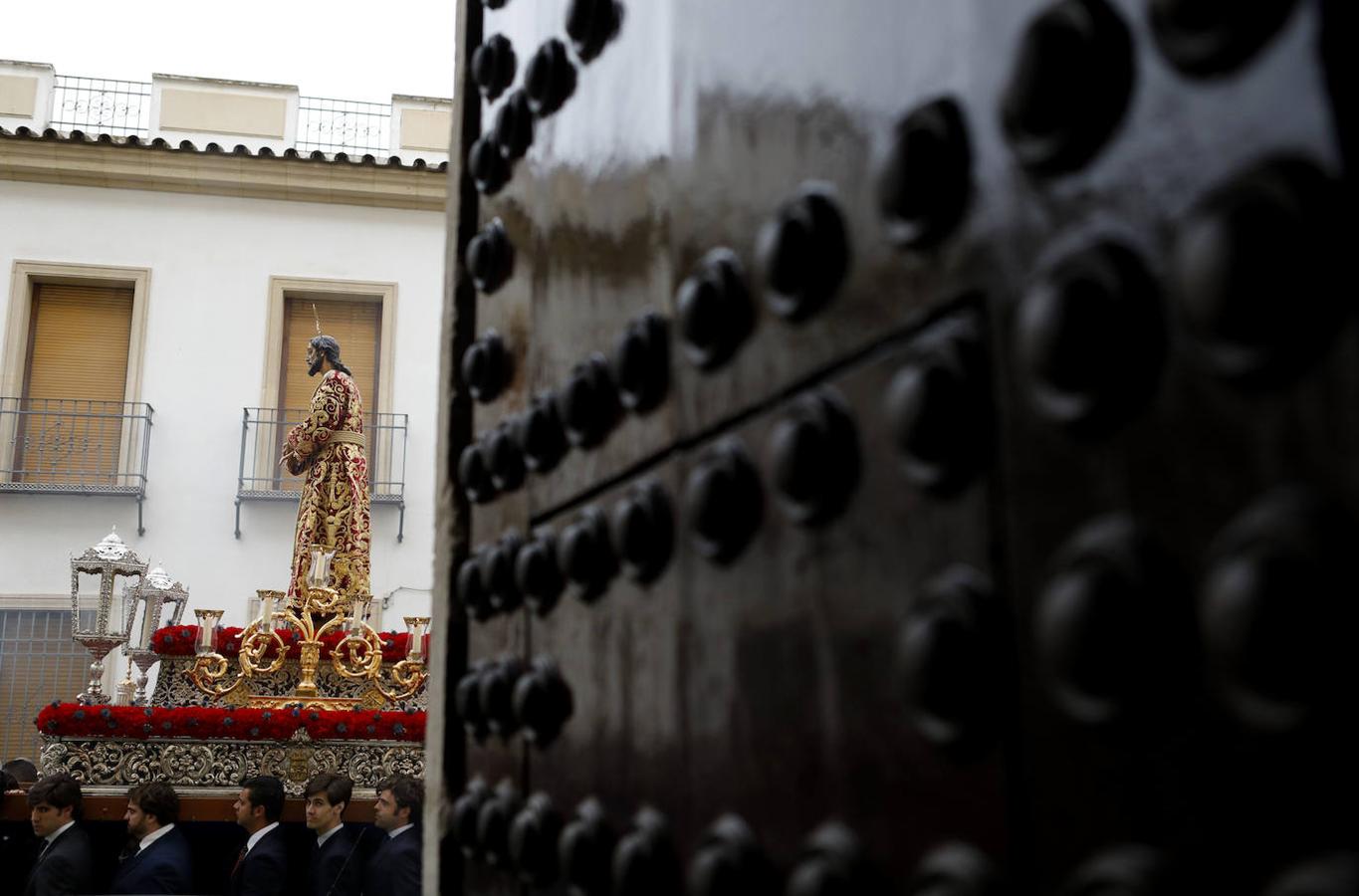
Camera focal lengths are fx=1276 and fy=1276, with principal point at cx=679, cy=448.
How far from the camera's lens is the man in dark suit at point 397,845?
3.88 m

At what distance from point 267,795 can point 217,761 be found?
0.58m

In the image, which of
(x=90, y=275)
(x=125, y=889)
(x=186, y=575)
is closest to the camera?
(x=125, y=889)

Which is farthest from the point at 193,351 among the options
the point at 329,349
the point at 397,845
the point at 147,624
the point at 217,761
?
the point at 397,845

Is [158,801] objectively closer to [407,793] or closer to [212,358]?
[407,793]

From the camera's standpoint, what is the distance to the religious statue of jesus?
5.55m

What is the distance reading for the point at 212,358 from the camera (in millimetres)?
9227

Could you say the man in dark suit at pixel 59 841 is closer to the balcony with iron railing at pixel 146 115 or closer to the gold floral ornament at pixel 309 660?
the gold floral ornament at pixel 309 660

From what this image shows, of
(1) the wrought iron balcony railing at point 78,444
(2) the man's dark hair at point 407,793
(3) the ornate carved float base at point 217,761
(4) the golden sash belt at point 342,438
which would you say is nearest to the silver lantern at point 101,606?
(3) the ornate carved float base at point 217,761

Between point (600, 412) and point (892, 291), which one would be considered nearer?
point (892, 291)

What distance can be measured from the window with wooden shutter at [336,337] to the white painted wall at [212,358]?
0.21m

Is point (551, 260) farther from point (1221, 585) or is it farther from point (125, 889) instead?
point (125, 889)

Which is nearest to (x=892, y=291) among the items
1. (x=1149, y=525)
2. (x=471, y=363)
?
(x=1149, y=525)

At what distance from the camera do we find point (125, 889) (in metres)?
3.75

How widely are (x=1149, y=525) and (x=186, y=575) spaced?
9183 millimetres
